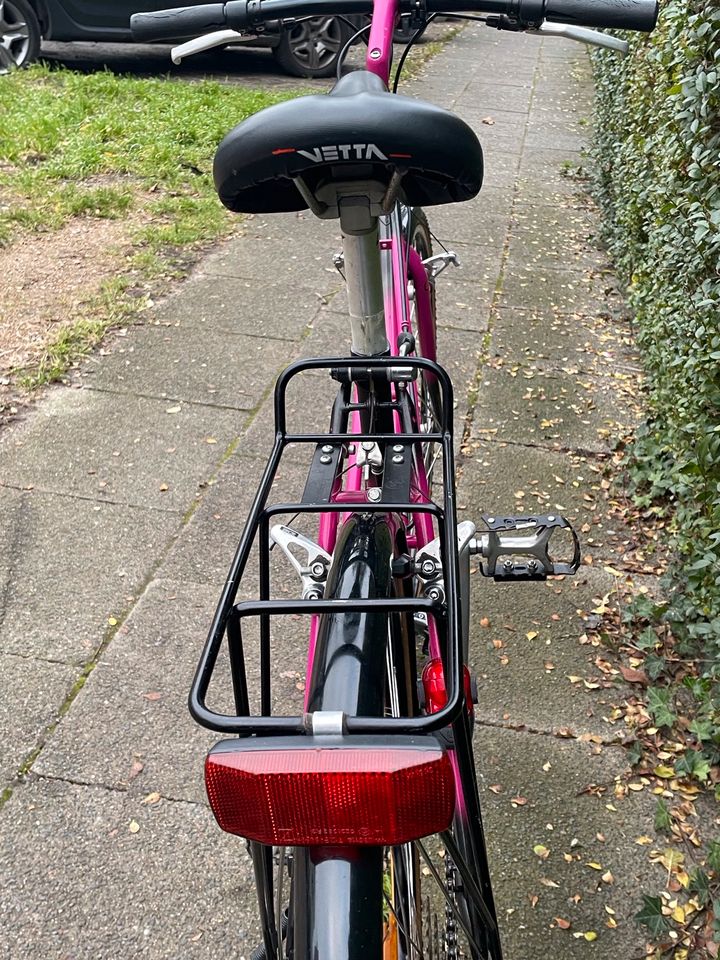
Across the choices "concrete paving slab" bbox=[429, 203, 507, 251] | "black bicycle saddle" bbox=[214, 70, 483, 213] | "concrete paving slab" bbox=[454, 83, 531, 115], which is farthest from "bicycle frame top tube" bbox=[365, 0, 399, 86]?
"concrete paving slab" bbox=[454, 83, 531, 115]

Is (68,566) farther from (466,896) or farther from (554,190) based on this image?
(554,190)

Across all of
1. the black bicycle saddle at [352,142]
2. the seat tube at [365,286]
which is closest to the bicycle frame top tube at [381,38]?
the black bicycle saddle at [352,142]

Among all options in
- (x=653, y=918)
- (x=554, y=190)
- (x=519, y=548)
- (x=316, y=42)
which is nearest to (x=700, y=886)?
(x=653, y=918)

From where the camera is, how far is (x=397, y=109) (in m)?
1.53

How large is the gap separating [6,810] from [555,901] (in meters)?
1.36

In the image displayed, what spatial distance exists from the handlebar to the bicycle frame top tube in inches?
3.4

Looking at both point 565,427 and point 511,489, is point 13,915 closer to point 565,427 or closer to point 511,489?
point 511,489

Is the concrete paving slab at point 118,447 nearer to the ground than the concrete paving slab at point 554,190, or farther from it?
nearer to the ground

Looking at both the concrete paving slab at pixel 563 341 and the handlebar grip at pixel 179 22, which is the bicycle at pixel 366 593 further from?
the concrete paving slab at pixel 563 341

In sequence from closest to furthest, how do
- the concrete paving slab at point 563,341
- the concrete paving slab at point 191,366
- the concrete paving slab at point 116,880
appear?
the concrete paving slab at point 116,880 < the concrete paving slab at point 191,366 < the concrete paving slab at point 563,341

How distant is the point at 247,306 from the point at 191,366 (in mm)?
752

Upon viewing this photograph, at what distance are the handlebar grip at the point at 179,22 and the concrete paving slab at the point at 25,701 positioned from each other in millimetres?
1745

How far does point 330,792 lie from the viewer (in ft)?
3.35

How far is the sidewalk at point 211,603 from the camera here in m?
2.22
